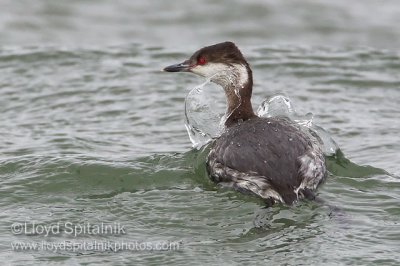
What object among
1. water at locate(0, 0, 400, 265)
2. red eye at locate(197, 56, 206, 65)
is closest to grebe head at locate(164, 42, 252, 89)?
red eye at locate(197, 56, 206, 65)

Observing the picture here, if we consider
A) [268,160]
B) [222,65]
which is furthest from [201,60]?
[268,160]

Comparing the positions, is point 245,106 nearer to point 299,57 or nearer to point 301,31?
point 299,57

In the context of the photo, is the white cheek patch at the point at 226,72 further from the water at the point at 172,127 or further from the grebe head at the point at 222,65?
the water at the point at 172,127

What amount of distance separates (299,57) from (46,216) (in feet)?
20.2

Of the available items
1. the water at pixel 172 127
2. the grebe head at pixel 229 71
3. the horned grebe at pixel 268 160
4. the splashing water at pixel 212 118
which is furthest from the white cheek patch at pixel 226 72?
the water at pixel 172 127

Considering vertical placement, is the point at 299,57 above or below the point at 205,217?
above

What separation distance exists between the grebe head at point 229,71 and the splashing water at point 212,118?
14 centimetres

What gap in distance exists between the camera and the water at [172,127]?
20.0 feet

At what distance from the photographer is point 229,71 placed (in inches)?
319

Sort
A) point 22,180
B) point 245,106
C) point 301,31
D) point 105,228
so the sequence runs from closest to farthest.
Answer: point 105,228, point 22,180, point 245,106, point 301,31

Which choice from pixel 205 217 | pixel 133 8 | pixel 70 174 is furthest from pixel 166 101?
pixel 133 8

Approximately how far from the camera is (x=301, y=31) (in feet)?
46.3

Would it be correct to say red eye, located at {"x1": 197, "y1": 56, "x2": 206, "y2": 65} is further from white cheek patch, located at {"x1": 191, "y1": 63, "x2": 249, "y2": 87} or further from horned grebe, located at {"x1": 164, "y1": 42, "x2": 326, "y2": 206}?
horned grebe, located at {"x1": 164, "y1": 42, "x2": 326, "y2": 206}

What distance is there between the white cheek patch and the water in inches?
29.0
